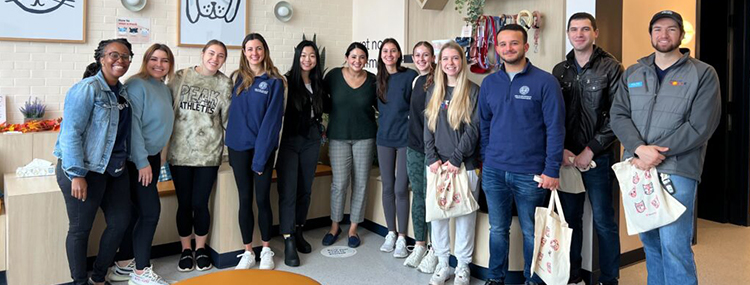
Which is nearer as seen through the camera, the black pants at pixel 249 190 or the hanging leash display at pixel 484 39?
the black pants at pixel 249 190

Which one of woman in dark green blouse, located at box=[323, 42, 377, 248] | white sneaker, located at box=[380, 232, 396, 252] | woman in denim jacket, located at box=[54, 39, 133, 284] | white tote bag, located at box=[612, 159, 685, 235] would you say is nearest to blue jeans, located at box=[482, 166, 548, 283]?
white tote bag, located at box=[612, 159, 685, 235]

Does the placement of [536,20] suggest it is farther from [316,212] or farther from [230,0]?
[230,0]

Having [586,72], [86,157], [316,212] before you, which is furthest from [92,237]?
[586,72]

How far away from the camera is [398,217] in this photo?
384 cm

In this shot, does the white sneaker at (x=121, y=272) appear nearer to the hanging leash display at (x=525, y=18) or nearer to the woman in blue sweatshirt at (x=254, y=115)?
the woman in blue sweatshirt at (x=254, y=115)

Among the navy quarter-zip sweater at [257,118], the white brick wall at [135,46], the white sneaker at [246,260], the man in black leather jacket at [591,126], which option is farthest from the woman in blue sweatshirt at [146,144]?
the man in black leather jacket at [591,126]

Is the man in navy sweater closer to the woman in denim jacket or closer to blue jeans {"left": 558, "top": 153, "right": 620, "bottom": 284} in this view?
blue jeans {"left": 558, "top": 153, "right": 620, "bottom": 284}

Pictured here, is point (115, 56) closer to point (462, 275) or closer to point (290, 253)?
point (290, 253)

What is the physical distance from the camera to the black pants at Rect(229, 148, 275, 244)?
335 centimetres

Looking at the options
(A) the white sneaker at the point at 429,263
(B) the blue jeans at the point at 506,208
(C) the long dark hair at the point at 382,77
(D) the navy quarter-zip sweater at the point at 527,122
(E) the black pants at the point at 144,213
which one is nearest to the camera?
(D) the navy quarter-zip sweater at the point at 527,122

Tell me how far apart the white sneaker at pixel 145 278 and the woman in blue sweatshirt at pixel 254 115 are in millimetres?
683

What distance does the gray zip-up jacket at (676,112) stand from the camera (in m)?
2.33

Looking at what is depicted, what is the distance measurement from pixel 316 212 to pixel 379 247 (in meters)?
0.78

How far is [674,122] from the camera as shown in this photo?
93.9 inches
